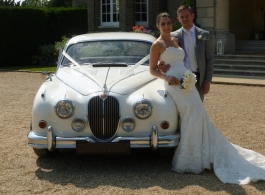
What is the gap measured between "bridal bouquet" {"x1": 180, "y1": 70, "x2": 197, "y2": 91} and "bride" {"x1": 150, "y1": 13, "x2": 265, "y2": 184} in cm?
2

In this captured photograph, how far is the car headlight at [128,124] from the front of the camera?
17.6ft

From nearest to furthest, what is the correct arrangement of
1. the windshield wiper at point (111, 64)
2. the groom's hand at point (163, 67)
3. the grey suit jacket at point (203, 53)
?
the groom's hand at point (163, 67) → the grey suit jacket at point (203, 53) → the windshield wiper at point (111, 64)

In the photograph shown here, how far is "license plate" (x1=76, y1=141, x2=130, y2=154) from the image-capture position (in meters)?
5.30

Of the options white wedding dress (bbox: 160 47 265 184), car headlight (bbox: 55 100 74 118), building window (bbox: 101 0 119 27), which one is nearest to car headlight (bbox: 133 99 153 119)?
white wedding dress (bbox: 160 47 265 184)

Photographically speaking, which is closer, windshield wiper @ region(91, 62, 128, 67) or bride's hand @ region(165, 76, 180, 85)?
bride's hand @ region(165, 76, 180, 85)

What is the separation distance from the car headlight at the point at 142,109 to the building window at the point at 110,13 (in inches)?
780

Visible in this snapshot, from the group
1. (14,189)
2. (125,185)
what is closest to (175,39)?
(125,185)

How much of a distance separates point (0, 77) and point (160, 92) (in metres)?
12.8

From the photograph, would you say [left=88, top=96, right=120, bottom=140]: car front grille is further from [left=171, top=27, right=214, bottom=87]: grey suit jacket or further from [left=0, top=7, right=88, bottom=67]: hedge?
[left=0, top=7, right=88, bottom=67]: hedge

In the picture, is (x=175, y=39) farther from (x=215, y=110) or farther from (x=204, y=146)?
(x=215, y=110)

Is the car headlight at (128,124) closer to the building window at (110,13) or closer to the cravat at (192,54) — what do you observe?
the cravat at (192,54)

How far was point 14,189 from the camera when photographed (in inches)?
195

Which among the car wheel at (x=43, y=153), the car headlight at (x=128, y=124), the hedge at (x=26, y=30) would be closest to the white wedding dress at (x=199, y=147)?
the car headlight at (x=128, y=124)

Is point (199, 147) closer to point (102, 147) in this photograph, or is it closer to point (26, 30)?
point (102, 147)
